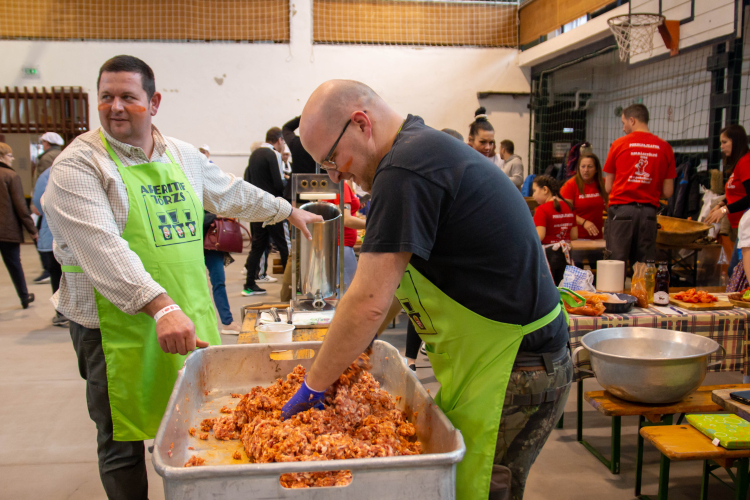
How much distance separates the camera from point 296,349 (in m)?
1.75

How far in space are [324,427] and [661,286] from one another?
2.59m

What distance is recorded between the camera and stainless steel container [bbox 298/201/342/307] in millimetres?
2496

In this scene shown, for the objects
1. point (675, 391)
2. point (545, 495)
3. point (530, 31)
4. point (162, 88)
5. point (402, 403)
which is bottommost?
point (545, 495)

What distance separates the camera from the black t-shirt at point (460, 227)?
114 cm

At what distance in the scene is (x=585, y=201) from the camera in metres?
5.76

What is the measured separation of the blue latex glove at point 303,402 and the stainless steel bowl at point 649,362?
53.0 inches

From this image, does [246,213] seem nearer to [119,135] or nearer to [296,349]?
[119,135]

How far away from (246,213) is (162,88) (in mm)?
9110

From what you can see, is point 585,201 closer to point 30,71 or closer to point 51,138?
point 51,138

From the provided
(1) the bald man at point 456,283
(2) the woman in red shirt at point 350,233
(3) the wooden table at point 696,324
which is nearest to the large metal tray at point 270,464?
(1) the bald man at point 456,283

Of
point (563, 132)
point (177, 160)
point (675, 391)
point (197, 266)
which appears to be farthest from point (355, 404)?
point (563, 132)

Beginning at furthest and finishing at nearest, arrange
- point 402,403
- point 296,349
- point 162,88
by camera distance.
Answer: point 162,88 < point 296,349 < point 402,403

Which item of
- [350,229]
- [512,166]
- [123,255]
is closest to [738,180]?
[512,166]

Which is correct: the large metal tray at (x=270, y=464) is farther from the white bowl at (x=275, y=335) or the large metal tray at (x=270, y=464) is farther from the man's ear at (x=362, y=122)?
the man's ear at (x=362, y=122)
